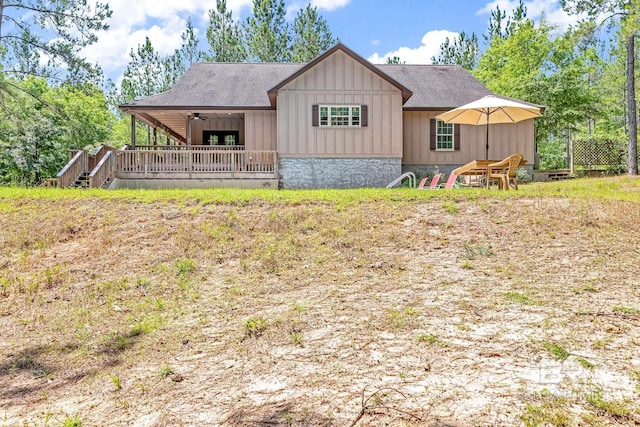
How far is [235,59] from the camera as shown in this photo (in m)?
35.3

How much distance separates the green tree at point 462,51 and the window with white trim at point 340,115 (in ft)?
85.4

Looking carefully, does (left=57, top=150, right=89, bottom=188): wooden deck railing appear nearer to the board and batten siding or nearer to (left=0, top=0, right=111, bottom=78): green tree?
(left=0, top=0, right=111, bottom=78): green tree

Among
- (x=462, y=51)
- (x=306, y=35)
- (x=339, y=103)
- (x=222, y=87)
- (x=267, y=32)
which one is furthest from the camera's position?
(x=462, y=51)

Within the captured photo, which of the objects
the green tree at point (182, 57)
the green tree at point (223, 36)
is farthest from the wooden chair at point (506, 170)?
the green tree at point (182, 57)

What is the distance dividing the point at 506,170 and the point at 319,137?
21.2 feet

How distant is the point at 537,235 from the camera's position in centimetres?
678

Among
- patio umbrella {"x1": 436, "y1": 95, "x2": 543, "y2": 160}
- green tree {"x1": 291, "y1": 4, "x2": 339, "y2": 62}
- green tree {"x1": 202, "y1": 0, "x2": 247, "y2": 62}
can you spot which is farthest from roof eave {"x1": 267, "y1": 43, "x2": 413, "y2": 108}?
green tree {"x1": 202, "y1": 0, "x2": 247, "y2": 62}

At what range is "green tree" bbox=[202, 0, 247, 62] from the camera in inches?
1384

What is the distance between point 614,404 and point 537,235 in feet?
14.3

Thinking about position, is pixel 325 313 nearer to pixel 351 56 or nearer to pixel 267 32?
pixel 351 56

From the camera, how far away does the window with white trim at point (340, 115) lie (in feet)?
51.2

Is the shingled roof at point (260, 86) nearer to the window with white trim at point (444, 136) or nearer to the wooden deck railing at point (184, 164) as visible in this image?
the window with white trim at point (444, 136)

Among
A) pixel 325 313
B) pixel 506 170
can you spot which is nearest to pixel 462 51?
pixel 506 170

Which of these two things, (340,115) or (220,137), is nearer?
(340,115)
